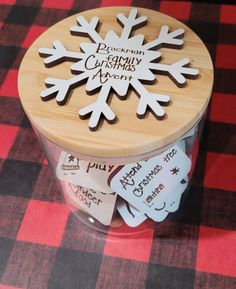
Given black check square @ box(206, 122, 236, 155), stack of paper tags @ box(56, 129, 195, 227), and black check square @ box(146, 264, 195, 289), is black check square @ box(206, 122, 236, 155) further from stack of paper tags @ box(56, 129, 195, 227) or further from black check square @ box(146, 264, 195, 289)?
black check square @ box(146, 264, 195, 289)

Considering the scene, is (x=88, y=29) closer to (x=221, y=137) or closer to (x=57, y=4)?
(x=221, y=137)

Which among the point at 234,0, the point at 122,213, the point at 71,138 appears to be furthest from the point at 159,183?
the point at 234,0

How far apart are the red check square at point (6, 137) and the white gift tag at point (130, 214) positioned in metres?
0.32

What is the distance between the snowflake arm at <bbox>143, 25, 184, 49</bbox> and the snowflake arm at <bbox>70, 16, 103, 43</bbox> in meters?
0.09

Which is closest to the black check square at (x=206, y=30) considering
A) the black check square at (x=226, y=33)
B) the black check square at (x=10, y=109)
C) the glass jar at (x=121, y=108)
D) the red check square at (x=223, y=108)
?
the black check square at (x=226, y=33)

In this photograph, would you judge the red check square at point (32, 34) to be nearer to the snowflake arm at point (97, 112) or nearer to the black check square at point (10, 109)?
A: the black check square at point (10, 109)

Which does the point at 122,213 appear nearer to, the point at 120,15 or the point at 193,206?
the point at 193,206

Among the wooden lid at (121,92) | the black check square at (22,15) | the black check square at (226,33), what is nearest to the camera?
the wooden lid at (121,92)

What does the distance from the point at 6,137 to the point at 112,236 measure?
1.18 feet

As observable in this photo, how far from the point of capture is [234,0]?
3.91ft

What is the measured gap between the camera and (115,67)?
645mm

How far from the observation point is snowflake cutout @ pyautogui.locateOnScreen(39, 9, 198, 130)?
1.95 feet

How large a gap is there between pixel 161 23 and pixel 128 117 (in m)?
0.23

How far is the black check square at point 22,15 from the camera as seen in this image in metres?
1.21
